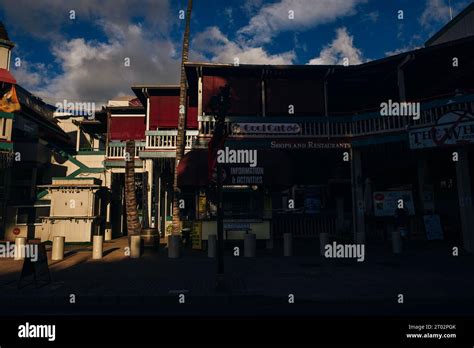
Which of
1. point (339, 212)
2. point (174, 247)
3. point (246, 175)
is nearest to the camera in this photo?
point (174, 247)

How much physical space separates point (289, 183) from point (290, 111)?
16.8ft

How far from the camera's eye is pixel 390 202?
607 inches

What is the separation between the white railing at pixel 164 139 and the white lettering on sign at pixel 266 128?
2564 mm

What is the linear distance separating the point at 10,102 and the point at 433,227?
80.9ft

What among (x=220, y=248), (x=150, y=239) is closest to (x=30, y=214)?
(x=150, y=239)

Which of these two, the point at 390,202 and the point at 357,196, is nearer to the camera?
the point at 357,196

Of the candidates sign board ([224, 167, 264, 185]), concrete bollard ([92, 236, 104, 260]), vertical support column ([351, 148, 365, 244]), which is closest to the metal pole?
sign board ([224, 167, 264, 185])

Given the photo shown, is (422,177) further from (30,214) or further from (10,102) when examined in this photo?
(10,102)

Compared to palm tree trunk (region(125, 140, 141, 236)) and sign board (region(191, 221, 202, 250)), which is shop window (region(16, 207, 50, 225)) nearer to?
palm tree trunk (region(125, 140, 141, 236))

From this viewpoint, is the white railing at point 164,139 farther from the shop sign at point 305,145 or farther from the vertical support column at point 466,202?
the vertical support column at point 466,202

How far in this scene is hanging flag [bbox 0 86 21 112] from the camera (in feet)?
57.8

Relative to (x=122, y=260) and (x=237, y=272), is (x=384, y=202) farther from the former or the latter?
(x=122, y=260)

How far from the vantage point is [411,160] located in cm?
1596

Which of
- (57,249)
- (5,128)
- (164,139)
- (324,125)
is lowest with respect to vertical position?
(57,249)
